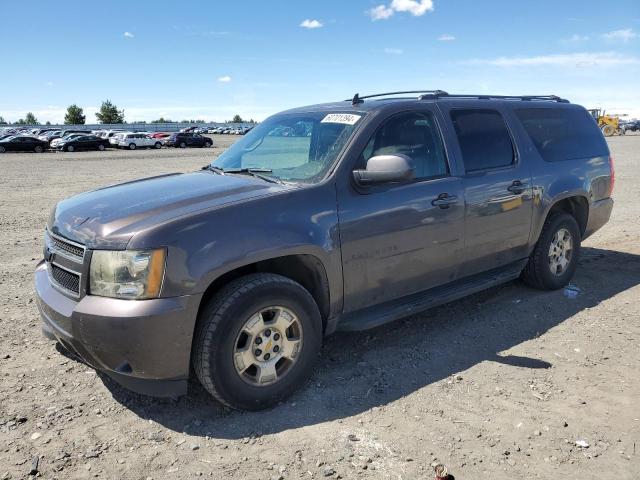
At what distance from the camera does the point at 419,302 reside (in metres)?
4.05

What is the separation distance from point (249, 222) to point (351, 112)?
143cm

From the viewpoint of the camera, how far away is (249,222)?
10.3 feet

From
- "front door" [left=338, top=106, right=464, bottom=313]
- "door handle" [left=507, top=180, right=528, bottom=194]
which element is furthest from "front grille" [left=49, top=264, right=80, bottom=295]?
"door handle" [left=507, top=180, right=528, bottom=194]

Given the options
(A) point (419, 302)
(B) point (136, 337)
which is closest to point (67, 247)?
(B) point (136, 337)

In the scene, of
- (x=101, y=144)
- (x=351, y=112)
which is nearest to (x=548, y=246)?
(x=351, y=112)

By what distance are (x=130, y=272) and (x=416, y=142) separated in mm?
2403

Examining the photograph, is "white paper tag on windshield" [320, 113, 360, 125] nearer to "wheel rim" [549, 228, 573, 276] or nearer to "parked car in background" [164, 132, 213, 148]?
"wheel rim" [549, 228, 573, 276]

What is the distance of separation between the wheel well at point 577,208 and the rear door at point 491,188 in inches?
35.1

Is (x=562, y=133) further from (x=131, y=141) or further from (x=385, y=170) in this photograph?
(x=131, y=141)

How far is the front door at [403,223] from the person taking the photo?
3592 millimetres

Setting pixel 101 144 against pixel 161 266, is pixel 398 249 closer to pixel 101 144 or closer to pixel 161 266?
pixel 161 266

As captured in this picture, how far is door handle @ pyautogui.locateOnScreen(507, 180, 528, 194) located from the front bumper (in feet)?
9.96

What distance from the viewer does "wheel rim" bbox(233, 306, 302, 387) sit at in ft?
10.4

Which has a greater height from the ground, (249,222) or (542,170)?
(542,170)
